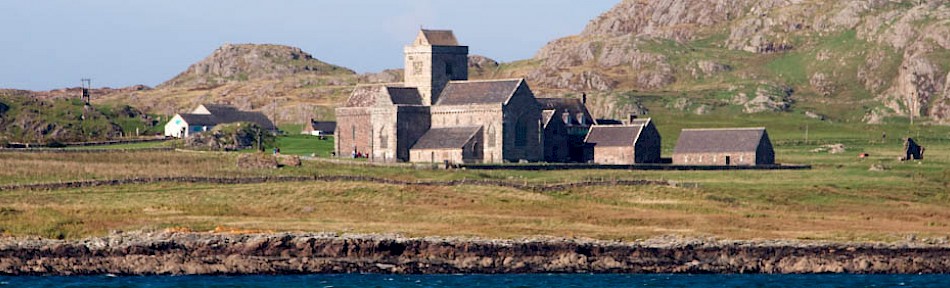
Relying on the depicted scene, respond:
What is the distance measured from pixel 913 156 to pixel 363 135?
41.1m

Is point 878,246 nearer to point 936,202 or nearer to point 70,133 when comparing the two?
point 936,202

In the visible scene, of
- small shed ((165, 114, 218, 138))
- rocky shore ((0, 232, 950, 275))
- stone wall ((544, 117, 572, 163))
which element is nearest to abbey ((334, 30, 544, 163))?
stone wall ((544, 117, 572, 163))

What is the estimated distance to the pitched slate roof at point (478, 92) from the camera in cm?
11675

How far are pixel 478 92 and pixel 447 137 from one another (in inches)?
168

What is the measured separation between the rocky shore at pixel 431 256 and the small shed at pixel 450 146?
4893 centimetres

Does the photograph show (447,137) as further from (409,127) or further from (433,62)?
(433,62)

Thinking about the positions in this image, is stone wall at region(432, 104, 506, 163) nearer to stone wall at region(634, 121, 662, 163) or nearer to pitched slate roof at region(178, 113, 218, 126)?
stone wall at region(634, 121, 662, 163)

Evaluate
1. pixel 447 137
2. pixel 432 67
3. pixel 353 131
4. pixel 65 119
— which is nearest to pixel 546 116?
pixel 447 137

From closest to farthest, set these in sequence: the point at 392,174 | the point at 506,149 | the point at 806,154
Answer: the point at 392,174 → the point at 506,149 → the point at 806,154

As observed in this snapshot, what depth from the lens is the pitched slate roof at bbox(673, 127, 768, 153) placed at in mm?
120062

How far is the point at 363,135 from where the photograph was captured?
122875mm

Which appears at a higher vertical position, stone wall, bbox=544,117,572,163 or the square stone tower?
the square stone tower

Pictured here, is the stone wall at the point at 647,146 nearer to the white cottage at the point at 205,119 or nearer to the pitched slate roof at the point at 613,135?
the pitched slate roof at the point at 613,135

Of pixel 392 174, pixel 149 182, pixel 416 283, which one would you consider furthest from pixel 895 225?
pixel 149 182
